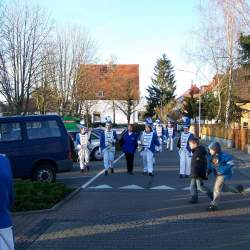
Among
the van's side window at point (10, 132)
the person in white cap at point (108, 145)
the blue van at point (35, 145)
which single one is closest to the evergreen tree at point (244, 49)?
the person in white cap at point (108, 145)

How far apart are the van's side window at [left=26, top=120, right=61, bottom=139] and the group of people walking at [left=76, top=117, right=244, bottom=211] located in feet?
12.0

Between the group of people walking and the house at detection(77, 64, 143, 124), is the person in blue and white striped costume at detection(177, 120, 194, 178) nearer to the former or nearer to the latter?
the group of people walking

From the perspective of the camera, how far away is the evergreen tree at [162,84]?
104875 mm

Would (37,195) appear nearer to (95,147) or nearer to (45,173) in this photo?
(45,173)

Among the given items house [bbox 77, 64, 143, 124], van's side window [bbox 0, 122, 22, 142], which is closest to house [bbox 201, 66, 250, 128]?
house [bbox 77, 64, 143, 124]

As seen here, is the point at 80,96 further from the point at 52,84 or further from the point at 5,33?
the point at 5,33

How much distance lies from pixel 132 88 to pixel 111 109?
5041 millimetres

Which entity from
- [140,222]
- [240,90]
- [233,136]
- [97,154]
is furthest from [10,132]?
[240,90]

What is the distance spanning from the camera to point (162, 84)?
350 ft

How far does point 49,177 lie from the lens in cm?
1612

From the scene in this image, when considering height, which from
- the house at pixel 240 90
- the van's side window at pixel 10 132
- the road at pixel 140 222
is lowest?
the road at pixel 140 222

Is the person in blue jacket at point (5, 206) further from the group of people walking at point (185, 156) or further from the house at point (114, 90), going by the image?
the house at point (114, 90)

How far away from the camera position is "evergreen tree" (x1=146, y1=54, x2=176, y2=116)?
10488 cm

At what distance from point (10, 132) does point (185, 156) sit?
5.67m
